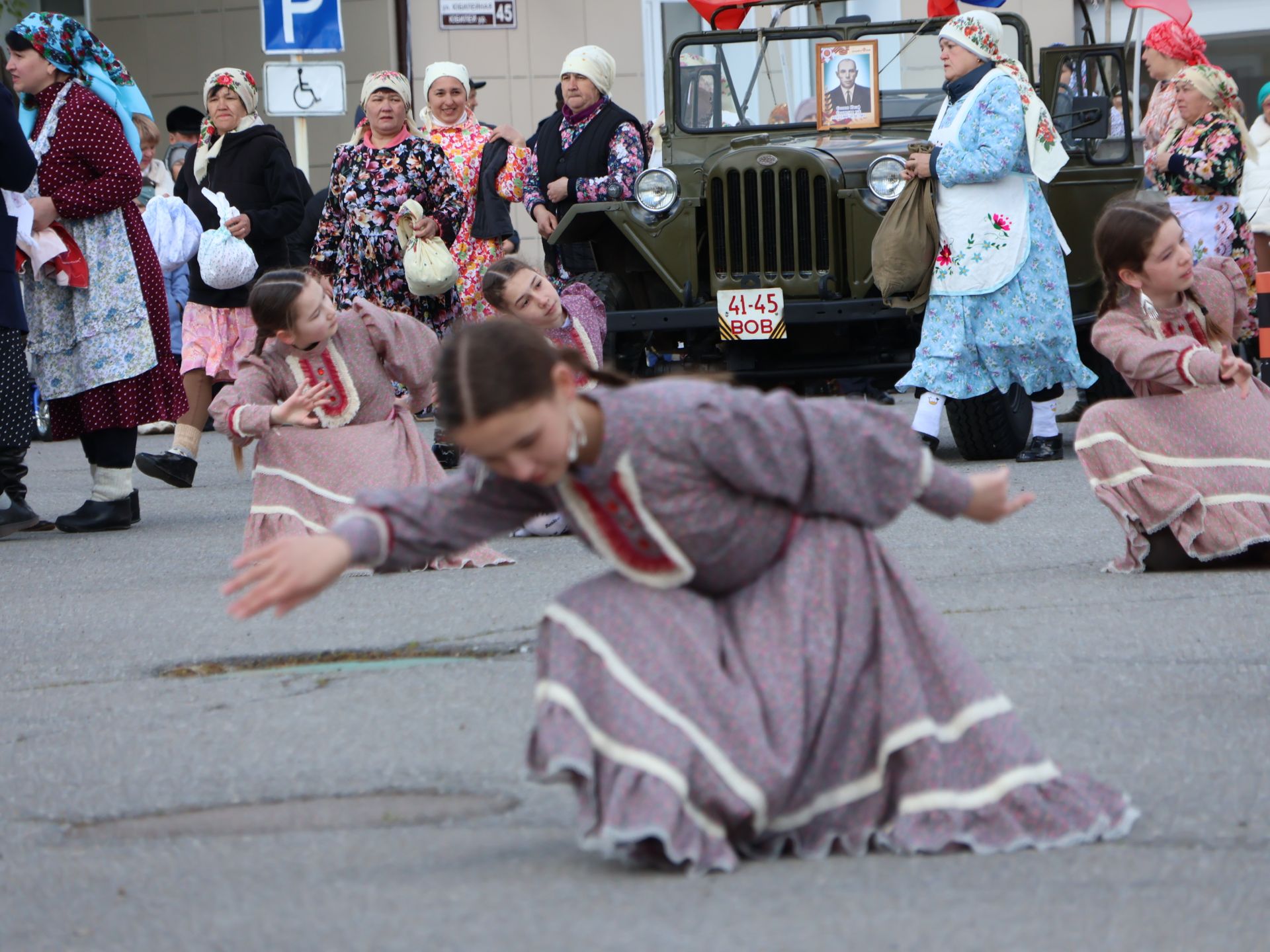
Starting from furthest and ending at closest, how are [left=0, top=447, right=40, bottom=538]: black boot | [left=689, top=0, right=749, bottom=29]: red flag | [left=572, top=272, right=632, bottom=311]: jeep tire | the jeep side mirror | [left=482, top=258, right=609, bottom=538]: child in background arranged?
[left=689, top=0, right=749, bottom=29]: red flag → [left=572, top=272, right=632, bottom=311]: jeep tire → the jeep side mirror → [left=0, top=447, right=40, bottom=538]: black boot → [left=482, top=258, right=609, bottom=538]: child in background

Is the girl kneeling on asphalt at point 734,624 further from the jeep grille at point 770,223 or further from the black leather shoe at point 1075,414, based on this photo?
the black leather shoe at point 1075,414

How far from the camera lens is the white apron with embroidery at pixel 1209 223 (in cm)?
919

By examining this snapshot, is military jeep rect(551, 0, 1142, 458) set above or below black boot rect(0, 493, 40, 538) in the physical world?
above

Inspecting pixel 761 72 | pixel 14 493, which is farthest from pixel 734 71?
pixel 14 493

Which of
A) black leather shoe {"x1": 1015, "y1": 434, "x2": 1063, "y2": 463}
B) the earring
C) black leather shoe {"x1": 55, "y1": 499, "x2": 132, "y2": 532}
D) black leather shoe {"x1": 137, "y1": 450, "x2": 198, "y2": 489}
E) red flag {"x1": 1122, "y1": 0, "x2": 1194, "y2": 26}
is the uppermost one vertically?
red flag {"x1": 1122, "y1": 0, "x2": 1194, "y2": 26}

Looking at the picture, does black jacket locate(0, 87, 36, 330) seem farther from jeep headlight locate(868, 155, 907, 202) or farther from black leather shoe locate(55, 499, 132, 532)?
jeep headlight locate(868, 155, 907, 202)

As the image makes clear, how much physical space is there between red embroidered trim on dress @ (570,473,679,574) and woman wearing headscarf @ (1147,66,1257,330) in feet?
21.8

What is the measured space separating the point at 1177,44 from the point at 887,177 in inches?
60.1

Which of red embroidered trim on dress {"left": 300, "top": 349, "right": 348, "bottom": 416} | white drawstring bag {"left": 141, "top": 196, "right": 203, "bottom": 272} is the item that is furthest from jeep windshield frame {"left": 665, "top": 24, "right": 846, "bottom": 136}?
red embroidered trim on dress {"left": 300, "top": 349, "right": 348, "bottom": 416}

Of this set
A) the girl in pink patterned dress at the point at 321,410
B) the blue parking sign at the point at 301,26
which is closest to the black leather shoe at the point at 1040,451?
the girl in pink patterned dress at the point at 321,410

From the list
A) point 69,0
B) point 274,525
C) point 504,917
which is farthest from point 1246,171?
point 69,0

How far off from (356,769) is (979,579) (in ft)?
8.51

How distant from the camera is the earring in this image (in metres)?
2.91

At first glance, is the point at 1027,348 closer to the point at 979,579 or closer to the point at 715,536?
the point at 979,579
